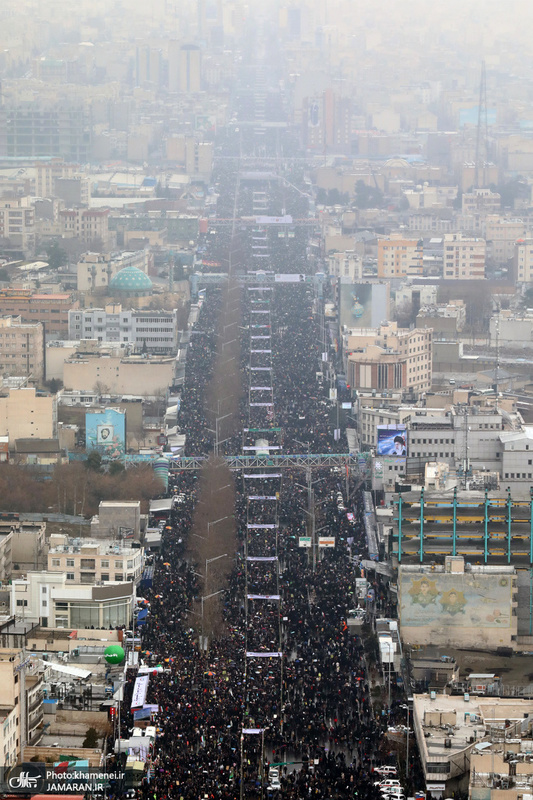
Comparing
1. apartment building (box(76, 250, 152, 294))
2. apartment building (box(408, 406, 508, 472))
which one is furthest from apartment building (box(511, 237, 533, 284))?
apartment building (box(408, 406, 508, 472))

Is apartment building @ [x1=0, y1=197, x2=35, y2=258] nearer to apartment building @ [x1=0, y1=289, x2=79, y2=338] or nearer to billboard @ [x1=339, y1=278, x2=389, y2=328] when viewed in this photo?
apartment building @ [x1=0, y1=289, x2=79, y2=338]

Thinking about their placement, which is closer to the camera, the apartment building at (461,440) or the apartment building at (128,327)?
the apartment building at (461,440)

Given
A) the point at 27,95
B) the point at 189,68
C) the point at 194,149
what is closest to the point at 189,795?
the point at 194,149

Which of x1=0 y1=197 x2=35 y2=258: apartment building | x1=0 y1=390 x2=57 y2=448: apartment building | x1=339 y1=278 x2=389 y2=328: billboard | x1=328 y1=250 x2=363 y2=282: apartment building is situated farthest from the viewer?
x1=0 y1=197 x2=35 y2=258: apartment building

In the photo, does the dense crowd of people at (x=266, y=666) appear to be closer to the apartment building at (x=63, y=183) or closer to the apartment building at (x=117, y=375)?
the apartment building at (x=117, y=375)

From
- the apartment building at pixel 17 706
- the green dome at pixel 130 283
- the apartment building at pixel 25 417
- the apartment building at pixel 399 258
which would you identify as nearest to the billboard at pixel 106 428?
the apartment building at pixel 25 417

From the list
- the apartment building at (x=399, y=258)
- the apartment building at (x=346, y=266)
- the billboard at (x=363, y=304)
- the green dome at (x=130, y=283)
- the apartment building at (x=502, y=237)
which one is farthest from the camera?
the apartment building at (x=502, y=237)

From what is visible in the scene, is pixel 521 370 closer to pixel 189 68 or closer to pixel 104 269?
pixel 104 269
